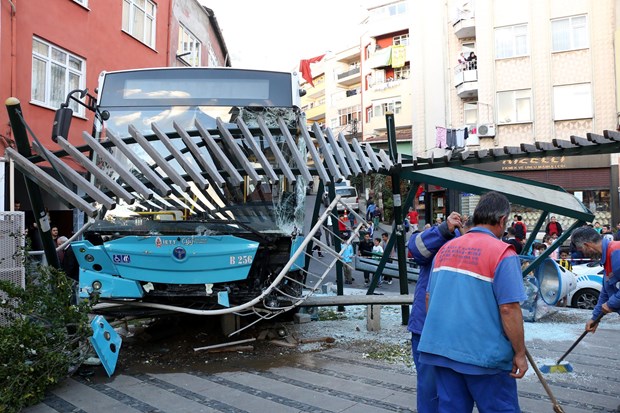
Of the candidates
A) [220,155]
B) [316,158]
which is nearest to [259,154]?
[220,155]

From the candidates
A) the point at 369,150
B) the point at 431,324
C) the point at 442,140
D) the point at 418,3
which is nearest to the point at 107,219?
the point at 369,150

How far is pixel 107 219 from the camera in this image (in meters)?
5.88

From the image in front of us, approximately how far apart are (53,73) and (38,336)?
11708 mm

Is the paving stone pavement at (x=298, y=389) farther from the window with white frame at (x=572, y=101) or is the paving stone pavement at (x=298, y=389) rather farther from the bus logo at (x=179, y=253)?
the window with white frame at (x=572, y=101)

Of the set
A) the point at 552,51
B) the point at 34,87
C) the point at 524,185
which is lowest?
the point at 524,185

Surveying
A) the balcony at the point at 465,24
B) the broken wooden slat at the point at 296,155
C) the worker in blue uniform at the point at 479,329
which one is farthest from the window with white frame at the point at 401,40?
the worker in blue uniform at the point at 479,329

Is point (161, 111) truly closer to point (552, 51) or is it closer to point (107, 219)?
point (107, 219)

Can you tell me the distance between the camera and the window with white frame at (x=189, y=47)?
21672 millimetres

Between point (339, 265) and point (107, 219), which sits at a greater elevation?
point (107, 219)

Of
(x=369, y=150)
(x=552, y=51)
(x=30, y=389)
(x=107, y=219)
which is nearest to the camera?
(x=30, y=389)

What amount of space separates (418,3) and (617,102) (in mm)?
12860

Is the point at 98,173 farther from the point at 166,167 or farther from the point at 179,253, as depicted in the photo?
the point at 179,253

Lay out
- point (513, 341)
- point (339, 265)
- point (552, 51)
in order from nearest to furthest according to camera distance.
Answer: point (513, 341) → point (339, 265) → point (552, 51)

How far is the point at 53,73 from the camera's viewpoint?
14.3 m
